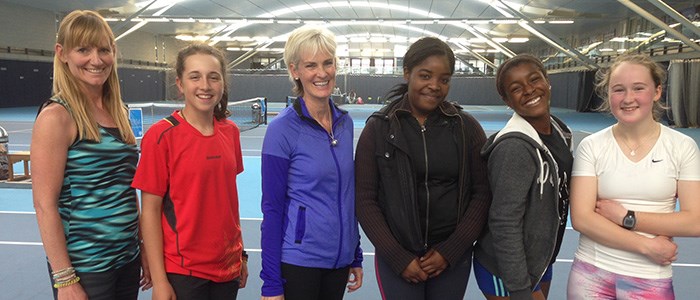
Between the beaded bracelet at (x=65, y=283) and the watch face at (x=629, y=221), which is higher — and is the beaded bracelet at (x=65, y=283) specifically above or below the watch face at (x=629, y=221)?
below

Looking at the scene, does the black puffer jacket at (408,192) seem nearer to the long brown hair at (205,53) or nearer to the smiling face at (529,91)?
the smiling face at (529,91)

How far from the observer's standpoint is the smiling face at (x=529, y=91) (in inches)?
81.3

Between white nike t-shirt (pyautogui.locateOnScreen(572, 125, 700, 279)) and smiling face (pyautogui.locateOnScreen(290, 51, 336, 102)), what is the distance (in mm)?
1024

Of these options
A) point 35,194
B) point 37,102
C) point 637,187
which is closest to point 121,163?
point 35,194

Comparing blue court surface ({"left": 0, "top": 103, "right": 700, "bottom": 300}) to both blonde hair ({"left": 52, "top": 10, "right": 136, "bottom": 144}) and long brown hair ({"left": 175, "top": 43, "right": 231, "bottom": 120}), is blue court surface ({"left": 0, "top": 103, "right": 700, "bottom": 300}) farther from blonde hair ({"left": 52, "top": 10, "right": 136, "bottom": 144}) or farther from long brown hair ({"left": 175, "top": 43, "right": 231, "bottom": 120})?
blonde hair ({"left": 52, "top": 10, "right": 136, "bottom": 144})

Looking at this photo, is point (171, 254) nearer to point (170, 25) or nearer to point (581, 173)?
point (581, 173)

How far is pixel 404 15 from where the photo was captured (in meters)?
30.7

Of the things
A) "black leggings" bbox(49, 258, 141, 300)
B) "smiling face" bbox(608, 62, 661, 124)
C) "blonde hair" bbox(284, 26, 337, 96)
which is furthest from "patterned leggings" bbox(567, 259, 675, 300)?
"black leggings" bbox(49, 258, 141, 300)

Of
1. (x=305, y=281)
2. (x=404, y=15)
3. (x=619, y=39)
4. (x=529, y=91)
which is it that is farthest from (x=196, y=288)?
(x=404, y=15)

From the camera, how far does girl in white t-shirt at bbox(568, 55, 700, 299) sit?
1.92 meters

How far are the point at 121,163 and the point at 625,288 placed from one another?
77.9 inches

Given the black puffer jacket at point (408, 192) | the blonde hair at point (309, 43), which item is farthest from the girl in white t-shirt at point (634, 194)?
the blonde hair at point (309, 43)

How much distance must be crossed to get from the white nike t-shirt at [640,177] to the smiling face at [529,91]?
22cm

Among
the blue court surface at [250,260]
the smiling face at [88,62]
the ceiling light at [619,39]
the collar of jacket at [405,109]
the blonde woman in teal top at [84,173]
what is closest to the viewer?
the blonde woman in teal top at [84,173]
